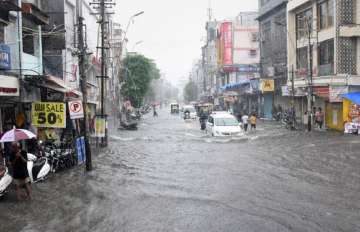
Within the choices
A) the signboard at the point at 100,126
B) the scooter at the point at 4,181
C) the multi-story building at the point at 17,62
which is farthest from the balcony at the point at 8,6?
the signboard at the point at 100,126

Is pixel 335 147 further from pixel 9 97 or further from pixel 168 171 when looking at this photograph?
pixel 9 97

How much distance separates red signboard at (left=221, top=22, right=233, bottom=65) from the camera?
8519 cm

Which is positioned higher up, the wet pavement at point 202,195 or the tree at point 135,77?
the tree at point 135,77

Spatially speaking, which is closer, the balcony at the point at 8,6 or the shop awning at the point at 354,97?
the balcony at the point at 8,6

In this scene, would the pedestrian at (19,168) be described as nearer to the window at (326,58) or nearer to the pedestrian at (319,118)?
the pedestrian at (319,118)

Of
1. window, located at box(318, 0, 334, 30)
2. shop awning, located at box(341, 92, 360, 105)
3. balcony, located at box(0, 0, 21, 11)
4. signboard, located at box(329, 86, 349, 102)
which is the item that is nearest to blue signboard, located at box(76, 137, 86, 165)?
balcony, located at box(0, 0, 21, 11)

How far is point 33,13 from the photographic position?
22891 mm

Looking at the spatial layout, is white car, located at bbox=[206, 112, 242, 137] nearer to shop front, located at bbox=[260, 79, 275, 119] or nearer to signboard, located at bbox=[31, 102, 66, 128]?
signboard, located at bbox=[31, 102, 66, 128]

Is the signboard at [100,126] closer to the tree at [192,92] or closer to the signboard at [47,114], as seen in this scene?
the signboard at [47,114]

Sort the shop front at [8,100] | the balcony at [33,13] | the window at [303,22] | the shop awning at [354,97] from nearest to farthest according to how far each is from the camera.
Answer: the shop front at [8,100], the balcony at [33,13], the shop awning at [354,97], the window at [303,22]

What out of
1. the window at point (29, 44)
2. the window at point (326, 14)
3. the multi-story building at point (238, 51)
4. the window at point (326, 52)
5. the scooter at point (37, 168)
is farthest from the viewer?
the multi-story building at point (238, 51)

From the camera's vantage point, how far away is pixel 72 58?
3781cm

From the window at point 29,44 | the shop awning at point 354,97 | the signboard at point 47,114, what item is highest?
the window at point 29,44

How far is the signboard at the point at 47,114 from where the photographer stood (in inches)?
779
